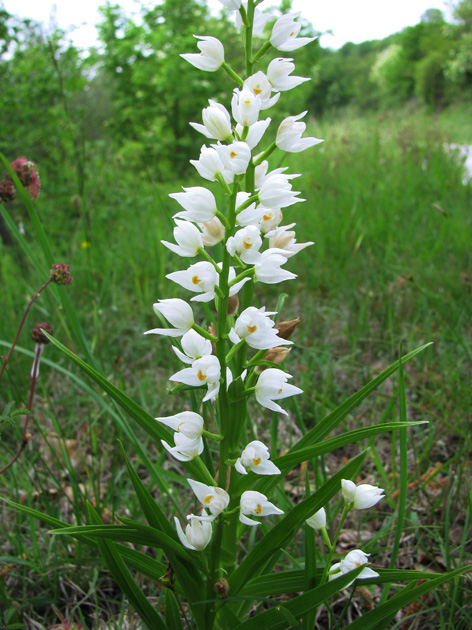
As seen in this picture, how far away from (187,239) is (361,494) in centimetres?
53

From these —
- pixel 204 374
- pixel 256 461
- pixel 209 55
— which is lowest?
pixel 256 461

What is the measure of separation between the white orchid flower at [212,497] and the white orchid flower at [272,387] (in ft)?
0.53

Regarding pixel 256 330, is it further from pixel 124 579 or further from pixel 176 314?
pixel 124 579

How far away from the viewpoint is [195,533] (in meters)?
0.81

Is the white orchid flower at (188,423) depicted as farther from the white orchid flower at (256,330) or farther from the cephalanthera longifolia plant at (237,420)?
the white orchid flower at (256,330)

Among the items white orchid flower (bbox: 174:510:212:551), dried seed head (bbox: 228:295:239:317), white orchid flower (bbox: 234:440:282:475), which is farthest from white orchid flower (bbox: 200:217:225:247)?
white orchid flower (bbox: 174:510:212:551)

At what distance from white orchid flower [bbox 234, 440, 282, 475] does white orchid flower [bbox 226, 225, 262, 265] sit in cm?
30

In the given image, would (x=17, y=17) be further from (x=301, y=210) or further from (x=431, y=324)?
(x=431, y=324)

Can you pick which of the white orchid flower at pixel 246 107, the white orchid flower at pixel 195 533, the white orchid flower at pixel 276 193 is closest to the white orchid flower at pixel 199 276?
the white orchid flower at pixel 276 193


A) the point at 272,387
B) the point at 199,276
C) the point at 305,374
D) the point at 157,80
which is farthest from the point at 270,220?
the point at 157,80

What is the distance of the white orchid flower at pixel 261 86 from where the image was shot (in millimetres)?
853

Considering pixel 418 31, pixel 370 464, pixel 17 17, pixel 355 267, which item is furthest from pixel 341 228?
pixel 418 31

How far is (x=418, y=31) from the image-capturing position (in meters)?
36.0

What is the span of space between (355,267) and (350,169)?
2.72 metres
